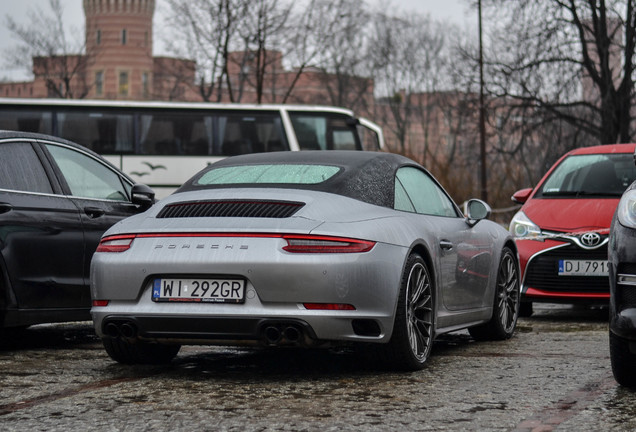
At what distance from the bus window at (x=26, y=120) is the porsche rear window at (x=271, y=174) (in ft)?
63.4

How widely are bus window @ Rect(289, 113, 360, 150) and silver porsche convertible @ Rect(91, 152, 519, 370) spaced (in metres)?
19.7

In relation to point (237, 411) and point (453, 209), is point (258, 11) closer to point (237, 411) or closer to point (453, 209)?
point (453, 209)

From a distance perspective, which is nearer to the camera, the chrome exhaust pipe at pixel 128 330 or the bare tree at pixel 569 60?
the chrome exhaust pipe at pixel 128 330

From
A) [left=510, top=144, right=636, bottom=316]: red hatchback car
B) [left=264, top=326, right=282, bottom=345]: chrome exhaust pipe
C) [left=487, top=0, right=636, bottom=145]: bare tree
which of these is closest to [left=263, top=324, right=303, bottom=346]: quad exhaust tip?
[left=264, top=326, right=282, bottom=345]: chrome exhaust pipe

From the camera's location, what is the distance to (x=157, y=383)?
18.5 ft

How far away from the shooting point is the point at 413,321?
6070 mm

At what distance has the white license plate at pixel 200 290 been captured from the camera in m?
5.50

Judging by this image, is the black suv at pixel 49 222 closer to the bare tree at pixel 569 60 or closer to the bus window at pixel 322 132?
the bus window at pixel 322 132

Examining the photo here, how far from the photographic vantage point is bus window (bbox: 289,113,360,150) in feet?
85.9

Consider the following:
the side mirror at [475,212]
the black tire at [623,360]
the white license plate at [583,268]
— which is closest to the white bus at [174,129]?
the white license plate at [583,268]

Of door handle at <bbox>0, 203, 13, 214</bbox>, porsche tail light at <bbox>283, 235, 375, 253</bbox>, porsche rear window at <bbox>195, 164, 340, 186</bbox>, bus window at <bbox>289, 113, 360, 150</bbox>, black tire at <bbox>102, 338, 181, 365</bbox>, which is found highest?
bus window at <bbox>289, 113, 360, 150</bbox>

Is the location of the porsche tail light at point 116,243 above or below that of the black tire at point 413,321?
above

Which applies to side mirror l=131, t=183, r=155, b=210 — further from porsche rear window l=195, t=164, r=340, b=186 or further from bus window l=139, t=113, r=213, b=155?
bus window l=139, t=113, r=213, b=155

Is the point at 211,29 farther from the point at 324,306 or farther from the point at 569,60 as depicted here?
the point at 324,306
